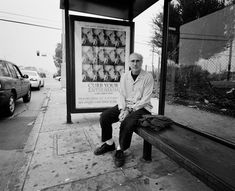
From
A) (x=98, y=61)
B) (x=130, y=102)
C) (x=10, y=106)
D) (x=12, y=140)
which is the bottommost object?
(x=12, y=140)

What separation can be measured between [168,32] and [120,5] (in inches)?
65.6

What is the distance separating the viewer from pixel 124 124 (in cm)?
227

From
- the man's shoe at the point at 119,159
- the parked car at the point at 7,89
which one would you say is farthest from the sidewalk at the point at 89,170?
the parked car at the point at 7,89

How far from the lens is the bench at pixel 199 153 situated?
3.82 ft

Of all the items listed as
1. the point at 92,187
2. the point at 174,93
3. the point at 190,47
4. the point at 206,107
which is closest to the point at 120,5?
the point at 190,47

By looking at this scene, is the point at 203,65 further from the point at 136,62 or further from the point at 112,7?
the point at 112,7

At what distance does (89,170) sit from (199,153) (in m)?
1.37

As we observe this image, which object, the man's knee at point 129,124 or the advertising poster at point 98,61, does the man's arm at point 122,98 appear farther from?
the advertising poster at point 98,61

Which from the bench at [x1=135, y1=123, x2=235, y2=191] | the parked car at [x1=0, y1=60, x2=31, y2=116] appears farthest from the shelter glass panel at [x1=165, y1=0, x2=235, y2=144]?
the parked car at [x1=0, y1=60, x2=31, y2=116]

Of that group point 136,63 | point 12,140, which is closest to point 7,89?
point 12,140

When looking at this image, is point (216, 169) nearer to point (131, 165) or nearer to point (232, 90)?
point (131, 165)

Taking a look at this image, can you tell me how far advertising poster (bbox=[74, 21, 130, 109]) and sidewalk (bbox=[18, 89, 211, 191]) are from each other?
117 centimetres

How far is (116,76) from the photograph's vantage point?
4.22 m

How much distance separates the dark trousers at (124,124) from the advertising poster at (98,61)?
158 centimetres
